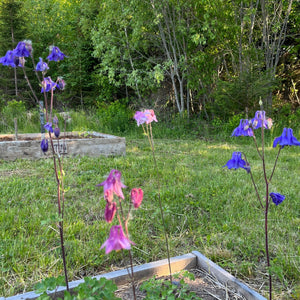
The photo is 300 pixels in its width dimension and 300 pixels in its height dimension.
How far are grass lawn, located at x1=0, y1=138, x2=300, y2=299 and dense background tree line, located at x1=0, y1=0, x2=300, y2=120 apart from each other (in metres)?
3.62

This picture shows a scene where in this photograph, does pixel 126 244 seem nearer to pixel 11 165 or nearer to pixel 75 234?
pixel 75 234

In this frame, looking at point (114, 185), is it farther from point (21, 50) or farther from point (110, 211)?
point (21, 50)

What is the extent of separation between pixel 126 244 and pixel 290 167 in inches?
148

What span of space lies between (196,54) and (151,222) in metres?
6.31

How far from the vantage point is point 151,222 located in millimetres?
2260

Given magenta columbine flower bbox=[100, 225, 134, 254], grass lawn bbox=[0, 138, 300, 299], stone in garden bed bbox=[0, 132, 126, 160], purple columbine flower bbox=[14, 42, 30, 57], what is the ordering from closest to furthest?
magenta columbine flower bbox=[100, 225, 134, 254] → purple columbine flower bbox=[14, 42, 30, 57] → grass lawn bbox=[0, 138, 300, 299] → stone in garden bed bbox=[0, 132, 126, 160]

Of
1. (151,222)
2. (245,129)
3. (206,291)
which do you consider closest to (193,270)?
(206,291)

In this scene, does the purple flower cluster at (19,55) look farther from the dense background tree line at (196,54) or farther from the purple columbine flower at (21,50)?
the dense background tree line at (196,54)

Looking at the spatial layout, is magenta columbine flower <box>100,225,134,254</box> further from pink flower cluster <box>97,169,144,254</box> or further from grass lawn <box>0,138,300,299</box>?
grass lawn <box>0,138,300,299</box>

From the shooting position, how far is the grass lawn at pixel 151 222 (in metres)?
1.66

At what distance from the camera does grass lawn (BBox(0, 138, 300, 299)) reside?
166 centimetres

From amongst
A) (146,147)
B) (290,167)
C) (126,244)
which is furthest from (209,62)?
(126,244)

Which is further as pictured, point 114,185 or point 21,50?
point 21,50

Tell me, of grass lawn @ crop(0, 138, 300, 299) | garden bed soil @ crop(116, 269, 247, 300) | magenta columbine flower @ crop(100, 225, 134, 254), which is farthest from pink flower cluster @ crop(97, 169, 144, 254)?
garden bed soil @ crop(116, 269, 247, 300)
